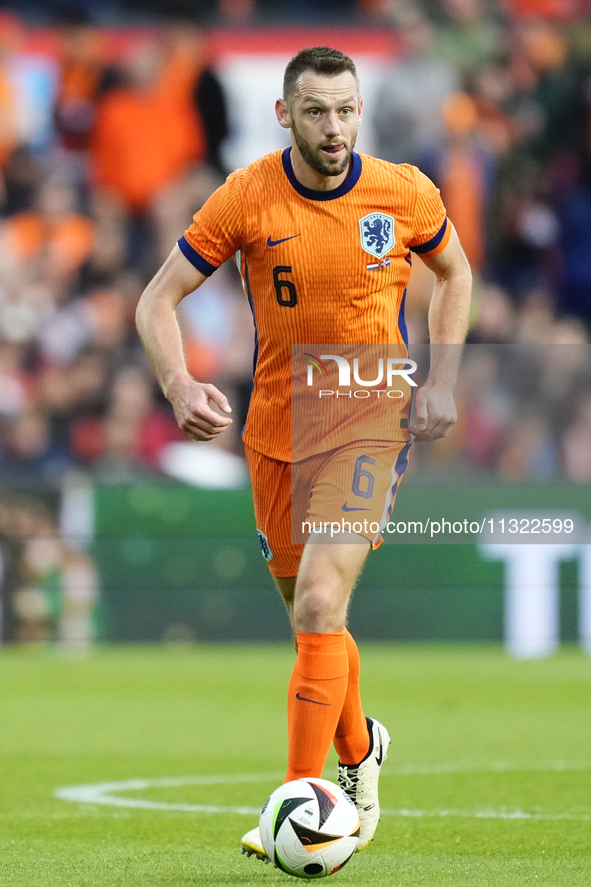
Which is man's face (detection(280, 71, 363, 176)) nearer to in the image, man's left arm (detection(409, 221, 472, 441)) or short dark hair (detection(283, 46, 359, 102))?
short dark hair (detection(283, 46, 359, 102))

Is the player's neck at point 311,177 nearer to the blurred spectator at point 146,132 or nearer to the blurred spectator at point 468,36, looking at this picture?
the blurred spectator at point 146,132

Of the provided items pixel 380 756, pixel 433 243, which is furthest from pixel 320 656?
pixel 433 243

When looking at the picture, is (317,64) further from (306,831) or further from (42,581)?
(42,581)

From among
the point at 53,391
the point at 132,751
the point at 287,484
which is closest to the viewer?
the point at 287,484

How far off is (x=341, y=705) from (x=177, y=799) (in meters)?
1.94

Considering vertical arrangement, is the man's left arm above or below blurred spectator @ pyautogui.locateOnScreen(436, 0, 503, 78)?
below

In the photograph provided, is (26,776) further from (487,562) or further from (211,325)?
(211,325)

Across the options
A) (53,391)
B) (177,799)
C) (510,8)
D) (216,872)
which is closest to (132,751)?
(177,799)

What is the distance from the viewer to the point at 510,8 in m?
14.7

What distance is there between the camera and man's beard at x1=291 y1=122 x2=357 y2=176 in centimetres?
462

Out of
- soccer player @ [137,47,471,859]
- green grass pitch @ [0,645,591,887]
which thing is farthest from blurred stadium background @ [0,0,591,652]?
soccer player @ [137,47,471,859]

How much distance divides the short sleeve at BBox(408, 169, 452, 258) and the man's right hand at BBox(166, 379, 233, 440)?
916 mm

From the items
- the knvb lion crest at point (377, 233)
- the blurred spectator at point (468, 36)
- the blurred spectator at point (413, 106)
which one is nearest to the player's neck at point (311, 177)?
the knvb lion crest at point (377, 233)

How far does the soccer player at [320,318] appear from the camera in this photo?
452cm
